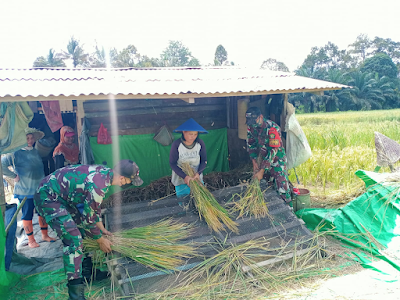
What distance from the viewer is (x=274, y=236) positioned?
3.72m

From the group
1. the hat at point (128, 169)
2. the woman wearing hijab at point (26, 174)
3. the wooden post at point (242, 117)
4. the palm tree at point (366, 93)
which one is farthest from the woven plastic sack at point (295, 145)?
the palm tree at point (366, 93)

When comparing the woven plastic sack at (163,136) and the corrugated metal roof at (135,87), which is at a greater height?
the corrugated metal roof at (135,87)

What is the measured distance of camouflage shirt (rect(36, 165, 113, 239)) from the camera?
2.86m

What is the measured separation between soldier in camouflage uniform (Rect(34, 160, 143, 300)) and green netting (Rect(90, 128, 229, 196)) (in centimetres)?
240

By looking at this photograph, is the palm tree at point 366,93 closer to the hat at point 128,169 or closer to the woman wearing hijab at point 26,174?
the woman wearing hijab at point 26,174

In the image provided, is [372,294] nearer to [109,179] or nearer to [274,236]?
[274,236]

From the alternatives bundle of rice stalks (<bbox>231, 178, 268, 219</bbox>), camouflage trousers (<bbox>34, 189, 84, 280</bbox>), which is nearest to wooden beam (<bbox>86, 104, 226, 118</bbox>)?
bundle of rice stalks (<bbox>231, 178, 268, 219</bbox>)

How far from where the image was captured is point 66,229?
113 inches

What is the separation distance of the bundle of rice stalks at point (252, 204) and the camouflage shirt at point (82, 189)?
1900 millimetres

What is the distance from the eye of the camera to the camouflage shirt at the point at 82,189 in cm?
286

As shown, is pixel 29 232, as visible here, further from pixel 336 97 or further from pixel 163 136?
pixel 336 97

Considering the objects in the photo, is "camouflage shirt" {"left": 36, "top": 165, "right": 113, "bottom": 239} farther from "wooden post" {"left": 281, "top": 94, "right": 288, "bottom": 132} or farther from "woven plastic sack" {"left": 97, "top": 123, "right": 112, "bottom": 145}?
"wooden post" {"left": 281, "top": 94, "right": 288, "bottom": 132}

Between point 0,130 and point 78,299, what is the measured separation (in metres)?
2.28

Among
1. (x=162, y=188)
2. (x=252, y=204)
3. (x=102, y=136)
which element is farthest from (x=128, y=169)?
(x=102, y=136)
